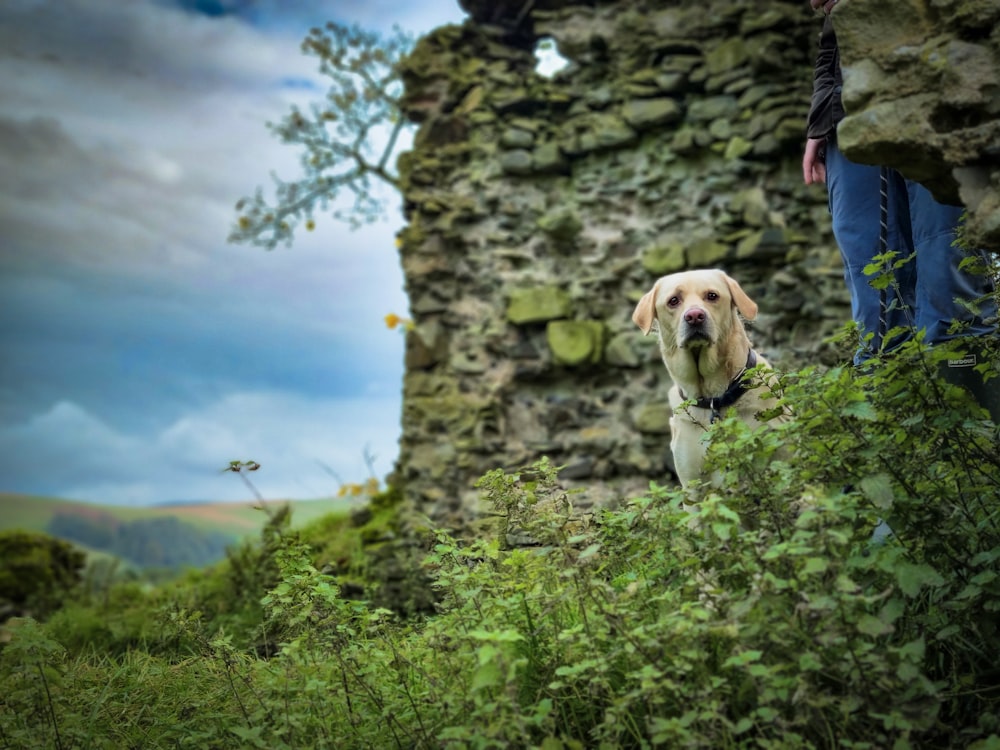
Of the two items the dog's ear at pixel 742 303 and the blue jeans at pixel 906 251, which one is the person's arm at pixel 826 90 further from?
the dog's ear at pixel 742 303

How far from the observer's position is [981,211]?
211 centimetres

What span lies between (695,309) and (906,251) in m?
0.84

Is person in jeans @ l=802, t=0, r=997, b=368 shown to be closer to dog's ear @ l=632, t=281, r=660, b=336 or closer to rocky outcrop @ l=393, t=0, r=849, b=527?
dog's ear @ l=632, t=281, r=660, b=336

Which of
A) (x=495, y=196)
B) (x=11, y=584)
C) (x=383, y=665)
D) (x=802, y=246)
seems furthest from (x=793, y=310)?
(x=11, y=584)

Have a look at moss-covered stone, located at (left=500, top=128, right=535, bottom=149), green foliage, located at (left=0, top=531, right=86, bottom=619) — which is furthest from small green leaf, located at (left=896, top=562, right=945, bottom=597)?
green foliage, located at (left=0, top=531, right=86, bottom=619)

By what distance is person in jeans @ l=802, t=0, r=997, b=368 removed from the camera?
2996mm

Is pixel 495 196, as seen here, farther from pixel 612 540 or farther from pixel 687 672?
pixel 687 672

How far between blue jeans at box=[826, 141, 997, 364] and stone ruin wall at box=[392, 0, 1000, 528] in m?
3.28

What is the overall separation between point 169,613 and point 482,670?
1472mm

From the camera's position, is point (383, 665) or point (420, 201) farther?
point (420, 201)

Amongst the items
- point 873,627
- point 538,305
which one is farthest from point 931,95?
point 538,305

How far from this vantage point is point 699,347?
365 centimetres

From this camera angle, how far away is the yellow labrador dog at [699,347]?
11.2 ft

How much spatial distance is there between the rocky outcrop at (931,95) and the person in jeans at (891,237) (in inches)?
27.4
